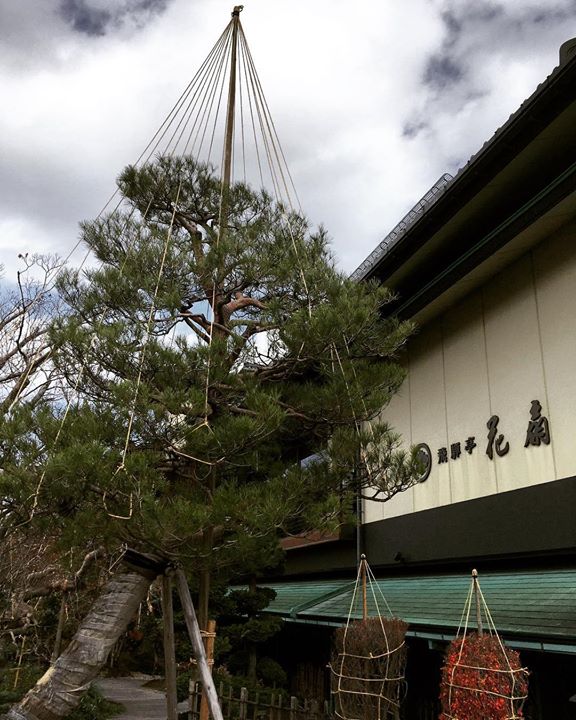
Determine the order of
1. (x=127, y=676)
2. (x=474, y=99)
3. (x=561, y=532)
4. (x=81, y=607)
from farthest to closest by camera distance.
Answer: (x=127, y=676), (x=81, y=607), (x=474, y=99), (x=561, y=532)

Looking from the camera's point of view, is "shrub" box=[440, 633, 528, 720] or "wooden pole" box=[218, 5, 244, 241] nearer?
"shrub" box=[440, 633, 528, 720]

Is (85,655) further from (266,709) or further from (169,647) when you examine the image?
(266,709)

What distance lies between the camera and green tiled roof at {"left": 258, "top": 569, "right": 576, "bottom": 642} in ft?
16.1

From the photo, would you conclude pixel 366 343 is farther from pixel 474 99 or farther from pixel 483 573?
pixel 474 99

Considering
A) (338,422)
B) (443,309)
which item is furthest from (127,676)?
(338,422)

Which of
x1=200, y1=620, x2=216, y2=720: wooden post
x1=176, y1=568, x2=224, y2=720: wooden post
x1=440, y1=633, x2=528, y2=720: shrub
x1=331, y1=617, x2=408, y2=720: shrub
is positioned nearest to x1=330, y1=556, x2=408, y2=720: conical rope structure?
x1=331, y1=617, x2=408, y2=720: shrub

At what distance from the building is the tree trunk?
2835 millimetres

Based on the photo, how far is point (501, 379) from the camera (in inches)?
267

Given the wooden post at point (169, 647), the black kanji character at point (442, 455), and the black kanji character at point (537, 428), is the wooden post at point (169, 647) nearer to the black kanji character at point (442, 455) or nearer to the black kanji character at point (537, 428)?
the black kanji character at point (537, 428)

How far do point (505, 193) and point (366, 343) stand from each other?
319 centimetres

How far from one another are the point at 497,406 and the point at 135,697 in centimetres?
912

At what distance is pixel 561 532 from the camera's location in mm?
5668

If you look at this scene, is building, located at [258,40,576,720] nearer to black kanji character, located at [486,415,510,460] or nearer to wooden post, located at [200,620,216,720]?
black kanji character, located at [486,415,510,460]

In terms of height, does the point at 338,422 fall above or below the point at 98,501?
above
